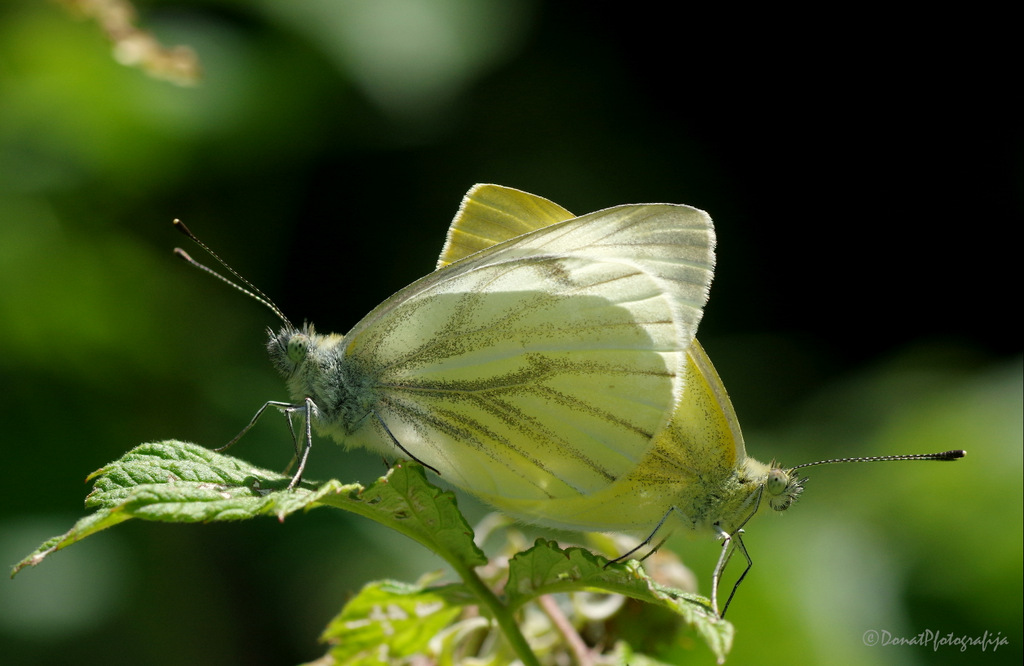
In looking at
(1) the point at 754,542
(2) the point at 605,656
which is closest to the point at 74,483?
(2) the point at 605,656

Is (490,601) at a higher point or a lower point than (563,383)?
lower

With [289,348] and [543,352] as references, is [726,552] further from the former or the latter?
[289,348]

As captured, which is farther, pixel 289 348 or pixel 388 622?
pixel 289 348

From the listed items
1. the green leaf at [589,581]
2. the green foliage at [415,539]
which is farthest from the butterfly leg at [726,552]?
the green leaf at [589,581]

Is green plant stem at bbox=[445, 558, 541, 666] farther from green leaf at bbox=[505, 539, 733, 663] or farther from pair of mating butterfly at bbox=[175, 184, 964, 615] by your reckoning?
pair of mating butterfly at bbox=[175, 184, 964, 615]

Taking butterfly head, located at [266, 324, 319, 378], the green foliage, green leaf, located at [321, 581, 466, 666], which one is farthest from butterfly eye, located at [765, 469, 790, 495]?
butterfly head, located at [266, 324, 319, 378]

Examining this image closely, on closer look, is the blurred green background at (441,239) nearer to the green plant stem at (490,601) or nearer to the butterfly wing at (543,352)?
the butterfly wing at (543,352)

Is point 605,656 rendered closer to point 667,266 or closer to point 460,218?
point 667,266

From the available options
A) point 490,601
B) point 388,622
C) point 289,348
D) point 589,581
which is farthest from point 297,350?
point 589,581
